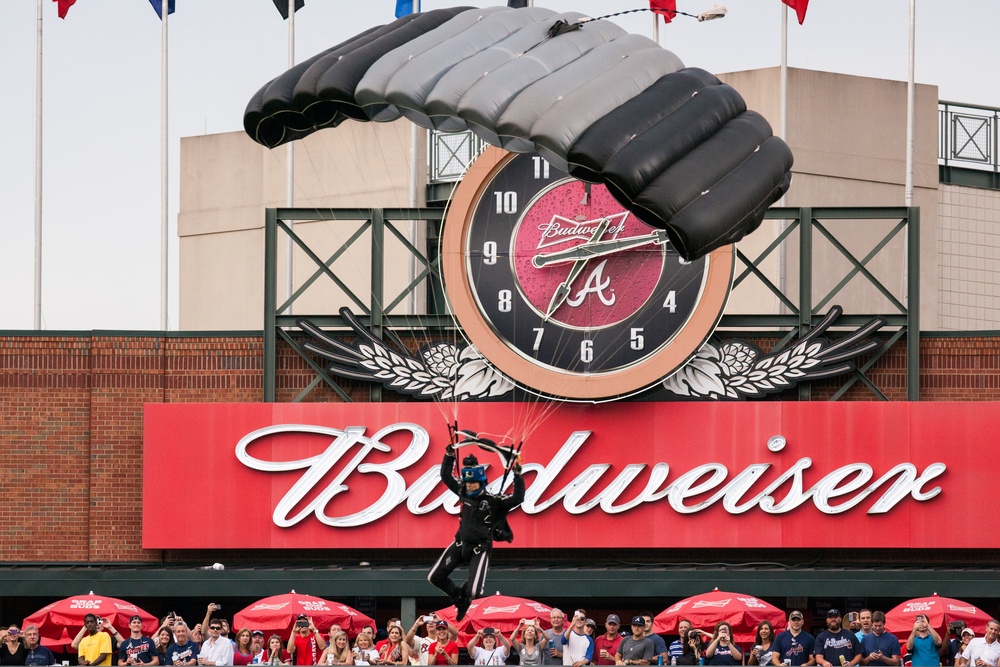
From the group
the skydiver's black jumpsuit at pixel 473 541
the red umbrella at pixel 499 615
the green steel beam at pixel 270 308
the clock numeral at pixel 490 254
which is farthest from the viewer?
the green steel beam at pixel 270 308

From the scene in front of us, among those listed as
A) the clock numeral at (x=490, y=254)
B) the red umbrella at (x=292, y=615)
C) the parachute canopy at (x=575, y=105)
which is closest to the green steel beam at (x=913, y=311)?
the clock numeral at (x=490, y=254)

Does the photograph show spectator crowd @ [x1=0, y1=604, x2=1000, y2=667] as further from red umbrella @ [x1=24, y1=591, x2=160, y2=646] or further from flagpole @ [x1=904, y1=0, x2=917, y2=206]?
flagpole @ [x1=904, y1=0, x2=917, y2=206]

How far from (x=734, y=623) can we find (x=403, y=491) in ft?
21.9

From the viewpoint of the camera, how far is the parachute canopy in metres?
20.8

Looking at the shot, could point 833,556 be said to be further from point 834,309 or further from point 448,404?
point 448,404

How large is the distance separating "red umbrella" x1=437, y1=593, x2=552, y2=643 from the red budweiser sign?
3722 mm

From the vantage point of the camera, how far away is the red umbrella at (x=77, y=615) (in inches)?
1029

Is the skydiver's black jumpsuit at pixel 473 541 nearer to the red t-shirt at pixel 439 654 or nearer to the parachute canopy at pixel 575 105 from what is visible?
the red t-shirt at pixel 439 654

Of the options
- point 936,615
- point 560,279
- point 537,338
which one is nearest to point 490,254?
point 560,279

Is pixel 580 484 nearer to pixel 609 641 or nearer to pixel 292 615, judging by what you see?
pixel 609 641

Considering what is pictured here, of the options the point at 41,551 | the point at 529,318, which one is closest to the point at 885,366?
the point at 529,318

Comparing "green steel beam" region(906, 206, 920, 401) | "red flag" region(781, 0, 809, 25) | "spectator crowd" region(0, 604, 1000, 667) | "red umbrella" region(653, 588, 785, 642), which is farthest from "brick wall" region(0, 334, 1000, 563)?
"red flag" region(781, 0, 809, 25)

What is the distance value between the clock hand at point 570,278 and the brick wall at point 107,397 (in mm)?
3532

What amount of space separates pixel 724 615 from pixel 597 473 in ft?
15.8
